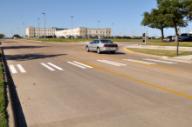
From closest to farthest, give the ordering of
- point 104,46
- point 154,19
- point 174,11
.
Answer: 1. point 104,46
2. point 174,11
3. point 154,19

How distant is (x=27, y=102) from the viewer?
9188 millimetres

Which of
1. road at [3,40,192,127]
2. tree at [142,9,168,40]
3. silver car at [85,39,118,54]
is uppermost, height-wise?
tree at [142,9,168,40]

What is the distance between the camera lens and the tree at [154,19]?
57.2 m

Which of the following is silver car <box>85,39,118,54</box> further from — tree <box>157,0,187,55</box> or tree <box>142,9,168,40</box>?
tree <box>142,9,168,40</box>

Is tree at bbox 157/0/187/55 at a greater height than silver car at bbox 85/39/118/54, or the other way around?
tree at bbox 157/0/187/55

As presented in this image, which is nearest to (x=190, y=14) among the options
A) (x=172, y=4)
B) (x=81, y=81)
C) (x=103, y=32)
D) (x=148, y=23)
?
(x=172, y=4)

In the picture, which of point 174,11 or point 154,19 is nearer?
point 174,11

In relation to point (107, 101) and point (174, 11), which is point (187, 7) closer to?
point (174, 11)

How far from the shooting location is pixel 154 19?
62844 mm

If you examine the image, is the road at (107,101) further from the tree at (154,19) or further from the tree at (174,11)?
the tree at (154,19)

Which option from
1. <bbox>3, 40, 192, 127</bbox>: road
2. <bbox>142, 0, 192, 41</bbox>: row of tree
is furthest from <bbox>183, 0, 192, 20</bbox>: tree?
<bbox>3, 40, 192, 127</bbox>: road

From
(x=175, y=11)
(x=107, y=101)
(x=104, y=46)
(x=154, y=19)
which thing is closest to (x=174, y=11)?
(x=175, y=11)

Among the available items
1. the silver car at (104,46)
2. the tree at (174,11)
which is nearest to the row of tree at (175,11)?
the tree at (174,11)

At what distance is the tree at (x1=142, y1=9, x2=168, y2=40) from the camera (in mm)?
57219
